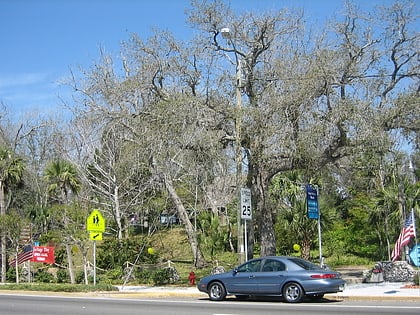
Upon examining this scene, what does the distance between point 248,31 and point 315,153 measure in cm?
563

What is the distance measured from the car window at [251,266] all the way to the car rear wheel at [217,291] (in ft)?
2.90

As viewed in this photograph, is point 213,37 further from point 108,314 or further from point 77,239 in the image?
point 108,314

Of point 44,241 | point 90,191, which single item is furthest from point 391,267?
point 90,191

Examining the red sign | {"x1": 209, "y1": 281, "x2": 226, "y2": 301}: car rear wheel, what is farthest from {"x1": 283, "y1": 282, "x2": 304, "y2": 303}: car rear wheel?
the red sign

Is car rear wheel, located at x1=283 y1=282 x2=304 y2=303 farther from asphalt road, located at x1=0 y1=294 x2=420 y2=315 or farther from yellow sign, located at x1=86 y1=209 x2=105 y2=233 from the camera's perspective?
yellow sign, located at x1=86 y1=209 x2=105 y2=233

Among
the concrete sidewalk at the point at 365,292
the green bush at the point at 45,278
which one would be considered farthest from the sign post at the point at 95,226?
the green bush at the point at 45,278

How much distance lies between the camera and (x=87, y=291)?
2180 centimetres

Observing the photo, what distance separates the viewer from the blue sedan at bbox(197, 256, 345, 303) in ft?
51.5

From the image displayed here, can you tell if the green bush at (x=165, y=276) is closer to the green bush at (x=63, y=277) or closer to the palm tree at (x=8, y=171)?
the green bush at (x=63, y=277)

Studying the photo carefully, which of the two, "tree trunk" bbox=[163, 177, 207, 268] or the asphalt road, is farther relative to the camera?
"tree trunk" bbox=[163, 177, 207, 268]

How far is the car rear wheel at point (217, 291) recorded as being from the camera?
17.4 meters

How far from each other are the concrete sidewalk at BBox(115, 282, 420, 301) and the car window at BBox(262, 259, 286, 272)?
226cm

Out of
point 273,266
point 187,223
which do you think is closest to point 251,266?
point 273,266

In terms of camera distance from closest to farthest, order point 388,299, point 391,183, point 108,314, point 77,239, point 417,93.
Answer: point 108,314, point 388,299, point 417,93, point 77,239, point 391,183
